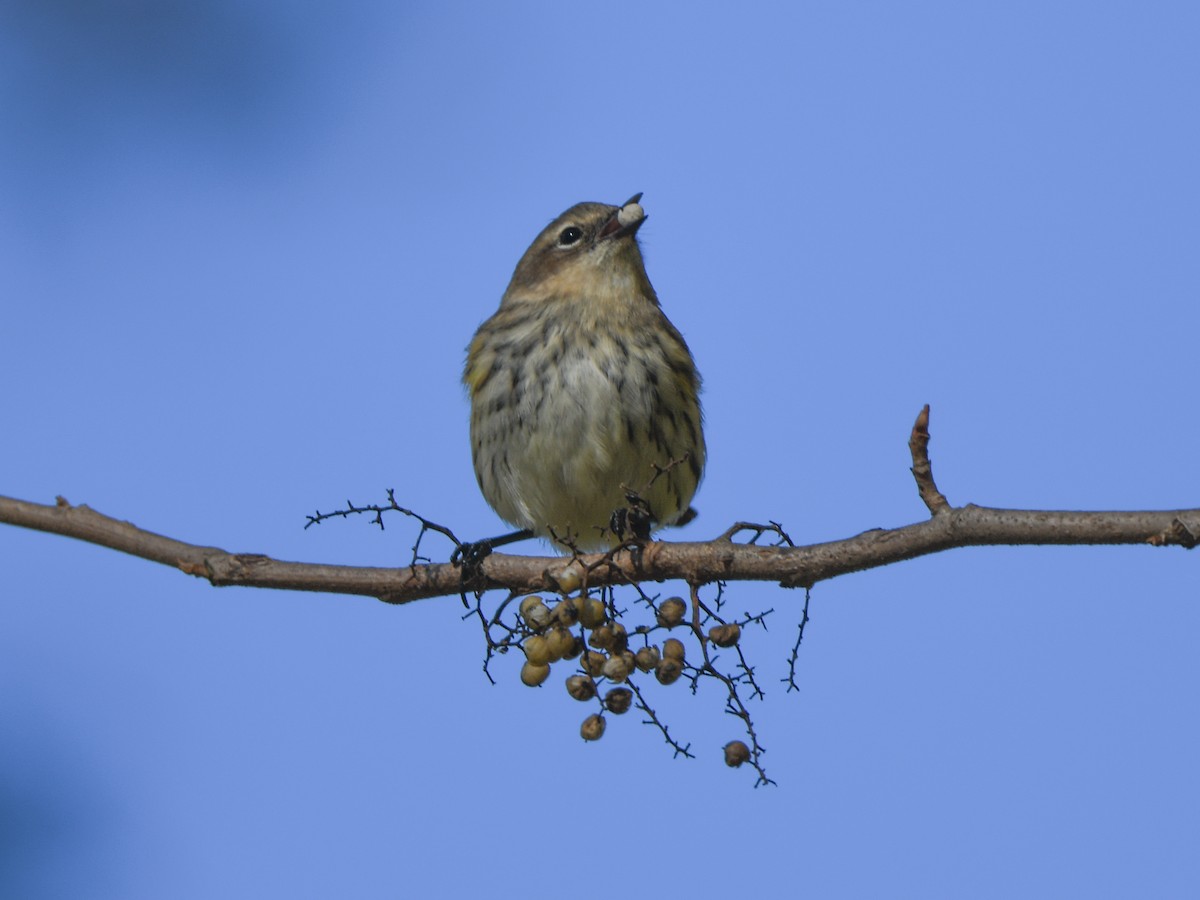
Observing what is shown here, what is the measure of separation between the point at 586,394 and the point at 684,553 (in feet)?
7.37

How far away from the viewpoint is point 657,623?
408 centimetres

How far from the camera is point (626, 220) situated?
7.01m

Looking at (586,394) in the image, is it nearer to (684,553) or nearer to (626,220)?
(626,220)

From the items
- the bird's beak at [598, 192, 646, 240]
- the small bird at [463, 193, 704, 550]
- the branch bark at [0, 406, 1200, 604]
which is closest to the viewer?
the branch bark at [0, 406, 1200, 604]

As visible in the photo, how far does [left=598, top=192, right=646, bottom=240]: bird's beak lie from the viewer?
698cm

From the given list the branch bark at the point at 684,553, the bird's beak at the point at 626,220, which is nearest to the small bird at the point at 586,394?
the bird's beak at the point at 626,220

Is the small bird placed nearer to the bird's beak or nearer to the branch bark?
the bird's beak

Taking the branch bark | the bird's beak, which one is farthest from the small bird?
the branch bark

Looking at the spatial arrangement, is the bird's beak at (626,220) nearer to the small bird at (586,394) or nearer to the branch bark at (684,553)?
the small bird at (586,394)

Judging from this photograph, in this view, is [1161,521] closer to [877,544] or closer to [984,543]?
[984,543]

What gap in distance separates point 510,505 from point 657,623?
2913 mm

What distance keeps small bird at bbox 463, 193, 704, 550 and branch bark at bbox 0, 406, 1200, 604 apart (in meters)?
1.63

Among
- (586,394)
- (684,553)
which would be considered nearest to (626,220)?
(586,394)

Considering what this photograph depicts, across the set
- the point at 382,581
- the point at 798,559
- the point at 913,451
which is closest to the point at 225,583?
the point at 382,581
